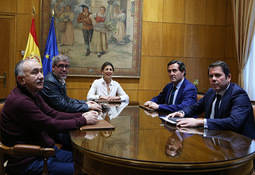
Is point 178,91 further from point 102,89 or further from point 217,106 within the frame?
point 102,89

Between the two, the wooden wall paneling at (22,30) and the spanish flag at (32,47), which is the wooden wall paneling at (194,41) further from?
the wooden wall paneling at (22,30)

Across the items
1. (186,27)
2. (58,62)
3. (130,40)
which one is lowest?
(58,62)

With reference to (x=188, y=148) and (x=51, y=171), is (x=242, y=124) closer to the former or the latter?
(x=188, y=148)

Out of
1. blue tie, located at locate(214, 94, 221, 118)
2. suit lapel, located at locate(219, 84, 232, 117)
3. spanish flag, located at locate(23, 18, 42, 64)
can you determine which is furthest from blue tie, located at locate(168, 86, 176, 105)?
spanish flag, located at locate(23, 18, 42, 64)

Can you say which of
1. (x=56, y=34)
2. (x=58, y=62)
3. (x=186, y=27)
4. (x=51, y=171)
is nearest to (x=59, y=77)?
(x=58, y=62)

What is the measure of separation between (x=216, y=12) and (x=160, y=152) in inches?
230

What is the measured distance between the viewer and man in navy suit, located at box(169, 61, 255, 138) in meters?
2.05

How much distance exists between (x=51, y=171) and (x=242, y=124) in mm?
1617

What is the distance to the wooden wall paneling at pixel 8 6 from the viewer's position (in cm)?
543

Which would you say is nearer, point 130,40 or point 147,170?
point 147,170

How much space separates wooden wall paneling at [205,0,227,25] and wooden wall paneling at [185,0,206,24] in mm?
111

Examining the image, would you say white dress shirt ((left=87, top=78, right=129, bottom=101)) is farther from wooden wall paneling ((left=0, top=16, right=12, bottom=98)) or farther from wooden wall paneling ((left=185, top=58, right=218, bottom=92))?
wooden wall paneling ((left=185, top=58, right=218, bottom=92))

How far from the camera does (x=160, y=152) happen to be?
1360 millimetres

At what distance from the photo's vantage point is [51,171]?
173 cm
